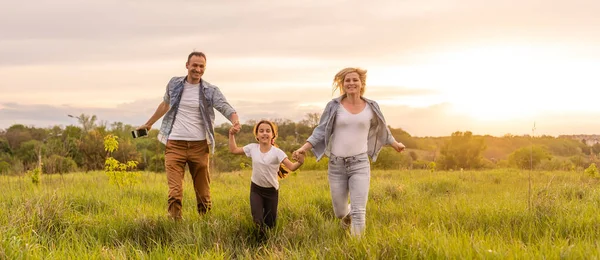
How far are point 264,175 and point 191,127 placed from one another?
57.4 inches

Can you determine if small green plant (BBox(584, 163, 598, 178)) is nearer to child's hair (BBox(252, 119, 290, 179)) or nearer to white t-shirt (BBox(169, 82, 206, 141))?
child's hair (BBox(252, 119, 290, 179))

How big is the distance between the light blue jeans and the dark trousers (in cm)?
73

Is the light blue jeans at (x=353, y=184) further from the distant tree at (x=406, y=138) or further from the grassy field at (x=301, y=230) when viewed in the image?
the distant tree at (x=406, y=138)

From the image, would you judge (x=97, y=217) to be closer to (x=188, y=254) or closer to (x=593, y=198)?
(x=188, y=254)

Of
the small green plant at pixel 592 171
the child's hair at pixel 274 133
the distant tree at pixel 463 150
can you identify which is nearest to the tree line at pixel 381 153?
the distant tree at pixel 463 150

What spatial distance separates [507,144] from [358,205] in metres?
35.2

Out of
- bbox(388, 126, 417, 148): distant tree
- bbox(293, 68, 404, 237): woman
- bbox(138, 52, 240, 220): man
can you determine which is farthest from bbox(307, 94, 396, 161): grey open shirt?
bbox(388, 126, 417, 148): distant tree

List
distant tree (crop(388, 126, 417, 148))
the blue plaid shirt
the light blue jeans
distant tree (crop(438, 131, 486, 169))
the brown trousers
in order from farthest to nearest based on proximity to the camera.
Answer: distant tree (crop(388, 126, 417, 148)) → distant tree (crop(438, 131, 486, 169)) → the blue plaid shirt → the brown trousers → the light blue jeans

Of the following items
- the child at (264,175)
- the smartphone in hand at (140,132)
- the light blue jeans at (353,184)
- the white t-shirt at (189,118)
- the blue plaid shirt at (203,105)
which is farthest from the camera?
the smartphone in hand at (140,132)

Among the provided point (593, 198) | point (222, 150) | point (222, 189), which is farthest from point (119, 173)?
point (222, 150)

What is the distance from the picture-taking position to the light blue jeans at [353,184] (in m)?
5.41

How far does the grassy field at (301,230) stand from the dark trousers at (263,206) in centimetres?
16

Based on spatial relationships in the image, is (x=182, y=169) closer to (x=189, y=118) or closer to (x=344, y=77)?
(x=189, y=118)

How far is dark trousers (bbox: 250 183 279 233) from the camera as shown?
567cm
